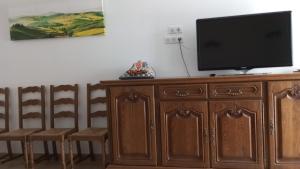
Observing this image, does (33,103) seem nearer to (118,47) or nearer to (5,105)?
(5,105)

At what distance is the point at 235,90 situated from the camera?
106 inches

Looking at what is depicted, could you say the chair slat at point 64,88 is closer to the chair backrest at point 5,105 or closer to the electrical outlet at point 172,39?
the chair backrest at point 5,105

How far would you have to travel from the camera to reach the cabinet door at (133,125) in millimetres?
2893

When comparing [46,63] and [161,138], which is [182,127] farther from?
[46,63]

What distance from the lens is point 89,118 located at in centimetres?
356

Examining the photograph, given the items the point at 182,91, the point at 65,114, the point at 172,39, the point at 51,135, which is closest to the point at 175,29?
the point at 172,39

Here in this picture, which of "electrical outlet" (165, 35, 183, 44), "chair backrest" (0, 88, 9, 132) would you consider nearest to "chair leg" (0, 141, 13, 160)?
"chair backrest" (0, 88, 9, 132)

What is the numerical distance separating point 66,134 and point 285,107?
2031 mm

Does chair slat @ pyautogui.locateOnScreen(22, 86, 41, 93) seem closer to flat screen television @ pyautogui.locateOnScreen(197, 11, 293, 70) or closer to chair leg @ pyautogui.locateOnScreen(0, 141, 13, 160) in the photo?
chair leg @ pyautogui.locateOnScreen(0, 141, 13, 160)

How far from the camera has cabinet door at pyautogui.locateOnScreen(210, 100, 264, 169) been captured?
2666 millimetres

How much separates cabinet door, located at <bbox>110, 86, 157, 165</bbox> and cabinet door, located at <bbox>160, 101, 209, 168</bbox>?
0.35 feet

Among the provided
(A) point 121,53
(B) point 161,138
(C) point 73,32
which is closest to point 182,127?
(B) point 161,138

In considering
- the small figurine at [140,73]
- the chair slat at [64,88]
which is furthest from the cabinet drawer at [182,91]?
the chair slat at [64,88]

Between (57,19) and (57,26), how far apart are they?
3.0 inches
